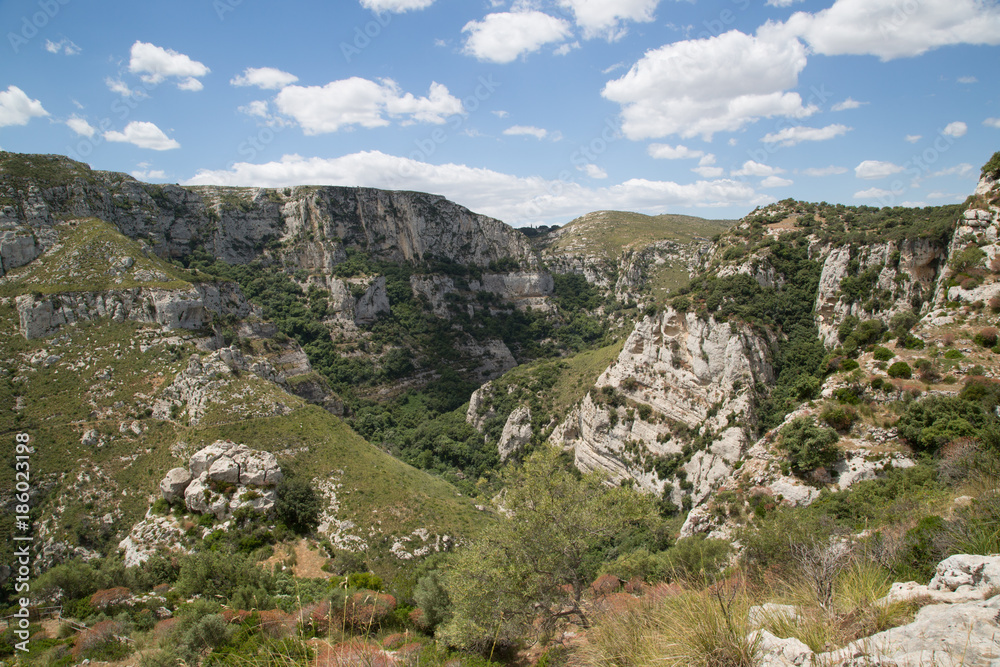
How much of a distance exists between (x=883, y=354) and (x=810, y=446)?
23.4ft

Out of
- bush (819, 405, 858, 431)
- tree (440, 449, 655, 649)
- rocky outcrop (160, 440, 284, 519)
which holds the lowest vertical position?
rocky outcrop (160, 440, 284, 519)

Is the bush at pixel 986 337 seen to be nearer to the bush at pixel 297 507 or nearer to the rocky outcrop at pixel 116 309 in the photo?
the bush at pixel 297 507

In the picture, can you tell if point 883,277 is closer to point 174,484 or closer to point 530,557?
point 530,557

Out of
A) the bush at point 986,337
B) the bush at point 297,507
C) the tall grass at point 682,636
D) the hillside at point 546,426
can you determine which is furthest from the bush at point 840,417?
the bush at point 297,507

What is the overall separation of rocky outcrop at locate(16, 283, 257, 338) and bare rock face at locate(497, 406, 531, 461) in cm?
3341

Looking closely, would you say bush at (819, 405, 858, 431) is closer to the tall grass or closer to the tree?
the tree

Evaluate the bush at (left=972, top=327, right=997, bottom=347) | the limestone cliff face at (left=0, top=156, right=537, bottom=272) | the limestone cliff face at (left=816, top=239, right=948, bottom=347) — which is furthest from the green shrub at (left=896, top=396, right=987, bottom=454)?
the limestone cliff face at (left=0, top=156, right=537, bottom=272)

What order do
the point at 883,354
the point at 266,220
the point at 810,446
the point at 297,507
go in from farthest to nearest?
the point at 266,220, the point at 297,507, the point at 883,354, the point at 810,446

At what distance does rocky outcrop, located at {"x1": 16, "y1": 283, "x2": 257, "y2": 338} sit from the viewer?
118 ft

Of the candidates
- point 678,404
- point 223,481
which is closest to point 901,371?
point 678,404

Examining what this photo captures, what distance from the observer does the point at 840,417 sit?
21172mm

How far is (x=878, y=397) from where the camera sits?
21344mm

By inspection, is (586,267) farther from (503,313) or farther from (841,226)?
(841,226)

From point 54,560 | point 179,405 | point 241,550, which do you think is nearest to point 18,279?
point 179,405
